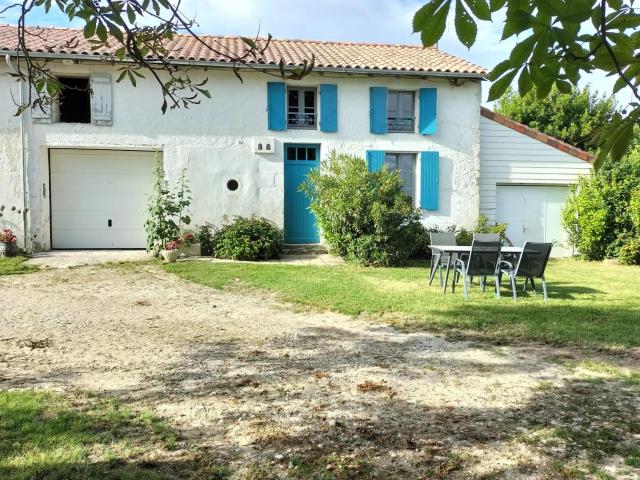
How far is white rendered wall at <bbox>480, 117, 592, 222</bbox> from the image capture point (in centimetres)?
1427

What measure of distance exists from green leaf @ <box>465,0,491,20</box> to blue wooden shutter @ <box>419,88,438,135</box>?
40.8 feet

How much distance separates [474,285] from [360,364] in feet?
16.2

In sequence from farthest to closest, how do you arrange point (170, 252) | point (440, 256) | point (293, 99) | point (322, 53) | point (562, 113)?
point (562, 113)
point (322, 53)
point (293, 99)
point (170, 252)
point (440, 256)

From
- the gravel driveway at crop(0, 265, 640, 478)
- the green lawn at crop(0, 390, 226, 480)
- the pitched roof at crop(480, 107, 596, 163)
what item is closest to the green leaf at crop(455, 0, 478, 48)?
the gravel driveway at crop(0, 265, 640, 478)

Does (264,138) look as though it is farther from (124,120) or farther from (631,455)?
(631,455)

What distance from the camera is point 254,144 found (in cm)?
1292

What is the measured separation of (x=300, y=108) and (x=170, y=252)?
5.31 m

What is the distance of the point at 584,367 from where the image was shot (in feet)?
14.5

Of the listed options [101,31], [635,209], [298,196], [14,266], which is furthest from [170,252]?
[635,209]

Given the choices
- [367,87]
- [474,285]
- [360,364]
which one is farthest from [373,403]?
[367,87]

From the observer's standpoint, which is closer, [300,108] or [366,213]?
[366,213]

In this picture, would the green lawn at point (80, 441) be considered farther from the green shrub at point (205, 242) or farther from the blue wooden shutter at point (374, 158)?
the blue wooden shutter at point (374, 158)

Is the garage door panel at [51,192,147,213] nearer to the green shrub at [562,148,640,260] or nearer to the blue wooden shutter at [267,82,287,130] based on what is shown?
the blue wooden shutter at [267,82,287,130]

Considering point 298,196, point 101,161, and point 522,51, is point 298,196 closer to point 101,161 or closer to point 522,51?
point 101,161
